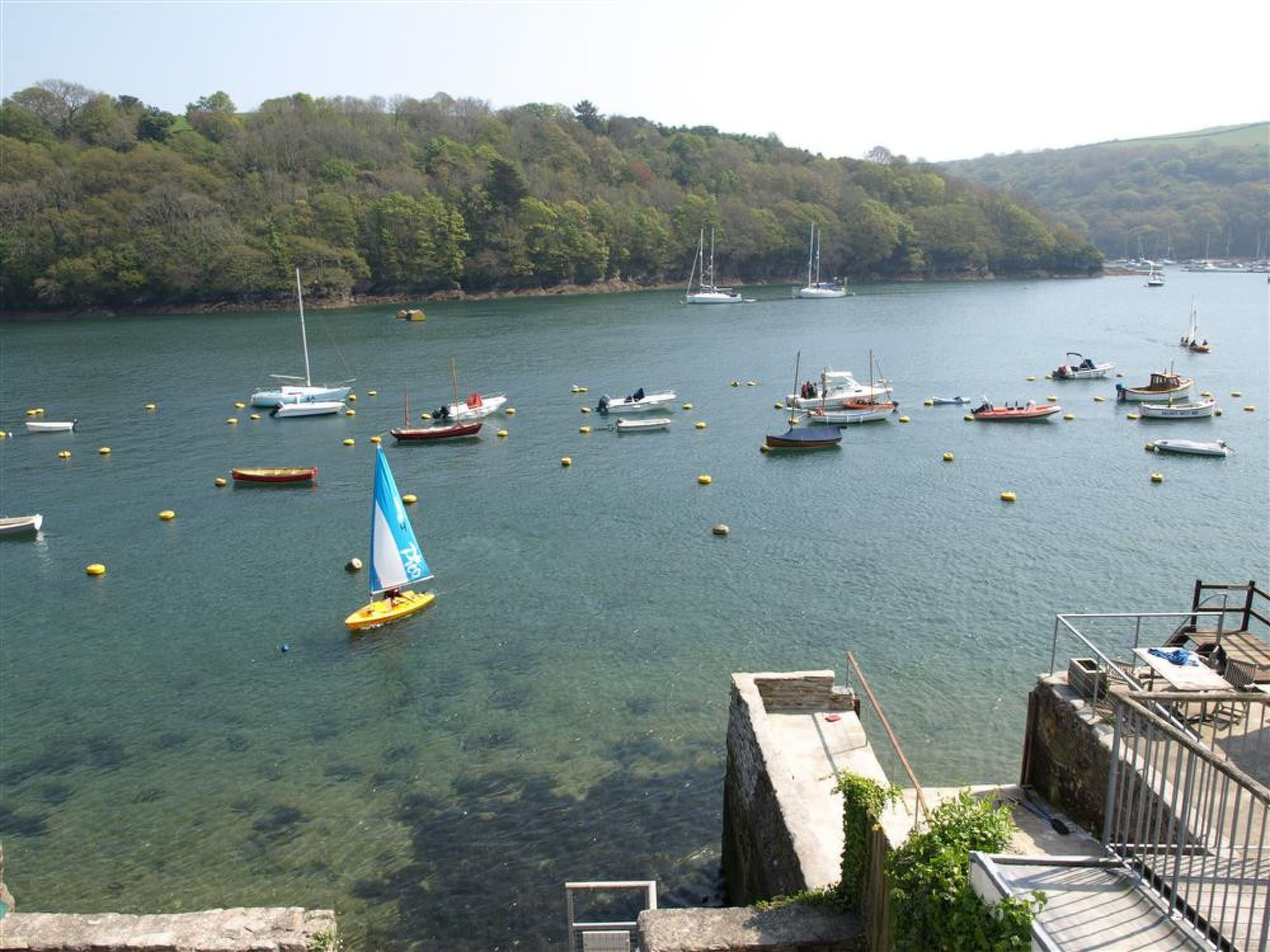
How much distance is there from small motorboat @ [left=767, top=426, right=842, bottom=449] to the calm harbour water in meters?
0.97

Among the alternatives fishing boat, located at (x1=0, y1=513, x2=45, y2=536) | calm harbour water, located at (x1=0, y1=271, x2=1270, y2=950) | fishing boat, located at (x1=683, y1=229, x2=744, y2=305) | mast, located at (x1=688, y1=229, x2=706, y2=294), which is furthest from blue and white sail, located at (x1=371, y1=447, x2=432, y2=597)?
mast, located at (x1=688, y1=229, x2=706, y2=294)

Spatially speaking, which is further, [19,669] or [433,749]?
[19,669]

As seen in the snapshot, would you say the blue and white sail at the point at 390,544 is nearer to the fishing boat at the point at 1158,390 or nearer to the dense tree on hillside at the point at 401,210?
the fishing boat at the point at 1158,390

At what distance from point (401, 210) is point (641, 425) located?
320 feet

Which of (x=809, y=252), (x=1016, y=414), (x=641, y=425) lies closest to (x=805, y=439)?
(x=641, y=425)

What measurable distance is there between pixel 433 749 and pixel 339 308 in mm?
120532

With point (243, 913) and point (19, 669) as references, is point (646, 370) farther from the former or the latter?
point (243, 913)

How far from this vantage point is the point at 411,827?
61.7 ft

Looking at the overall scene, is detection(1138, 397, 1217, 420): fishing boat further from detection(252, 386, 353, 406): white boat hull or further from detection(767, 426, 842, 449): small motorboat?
detection(252, 386, 353, 406): white boat hull

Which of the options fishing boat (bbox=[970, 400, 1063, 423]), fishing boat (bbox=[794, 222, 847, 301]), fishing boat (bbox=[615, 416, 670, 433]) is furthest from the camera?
fishing boat (bbox=[794, 222, 847, 301])

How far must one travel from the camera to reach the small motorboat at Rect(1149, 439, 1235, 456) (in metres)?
50.2

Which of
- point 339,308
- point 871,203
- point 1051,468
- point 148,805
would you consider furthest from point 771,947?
point 871,203

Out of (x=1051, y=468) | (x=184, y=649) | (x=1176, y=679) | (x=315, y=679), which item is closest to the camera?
(x=1176, y=679)

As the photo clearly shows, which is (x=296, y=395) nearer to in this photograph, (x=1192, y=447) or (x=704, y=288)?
(x=1192, y=447)
